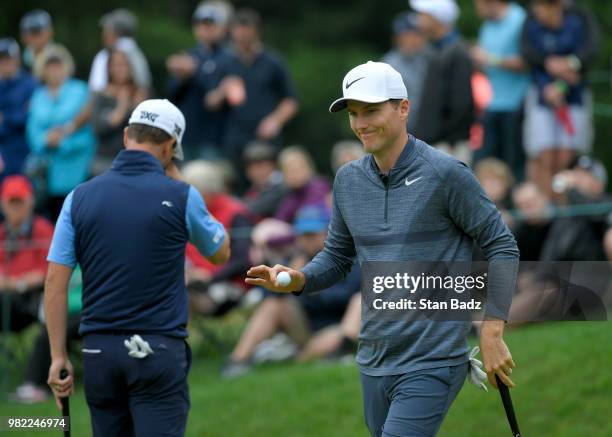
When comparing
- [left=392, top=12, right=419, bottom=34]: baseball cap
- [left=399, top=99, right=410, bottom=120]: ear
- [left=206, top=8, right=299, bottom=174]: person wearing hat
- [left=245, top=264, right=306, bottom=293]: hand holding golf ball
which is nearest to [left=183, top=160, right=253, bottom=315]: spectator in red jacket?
[left=206, top=8, right=299, bottom=174]: person wearing hat

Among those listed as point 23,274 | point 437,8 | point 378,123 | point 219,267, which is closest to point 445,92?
point 437,8

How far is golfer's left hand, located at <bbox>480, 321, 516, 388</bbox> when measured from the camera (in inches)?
216

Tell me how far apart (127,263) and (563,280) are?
2351 mm

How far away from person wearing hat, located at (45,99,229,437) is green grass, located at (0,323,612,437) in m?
3.32

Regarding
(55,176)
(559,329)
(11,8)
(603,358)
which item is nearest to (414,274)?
(603,358)

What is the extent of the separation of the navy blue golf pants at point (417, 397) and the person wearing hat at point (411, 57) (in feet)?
20.4

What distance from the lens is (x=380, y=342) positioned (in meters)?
5.80

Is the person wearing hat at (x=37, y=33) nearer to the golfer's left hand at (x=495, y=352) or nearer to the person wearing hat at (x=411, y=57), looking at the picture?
the person wearing hat at (x=411, y=57)

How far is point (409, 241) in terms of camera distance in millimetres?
5738

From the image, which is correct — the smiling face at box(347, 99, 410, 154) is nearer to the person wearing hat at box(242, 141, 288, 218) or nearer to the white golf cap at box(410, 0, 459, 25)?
the white golf cap at box(410, 0, 459, 25)

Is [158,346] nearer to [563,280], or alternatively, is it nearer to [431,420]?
[431,420]

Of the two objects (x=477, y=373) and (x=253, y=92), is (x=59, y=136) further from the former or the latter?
(x=477, y=373)

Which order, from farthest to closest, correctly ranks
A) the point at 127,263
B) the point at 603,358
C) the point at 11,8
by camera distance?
1. the point at 11,8
2. the point at 603,358
3. the point at 127,263

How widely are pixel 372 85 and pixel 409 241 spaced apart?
0.76 m
